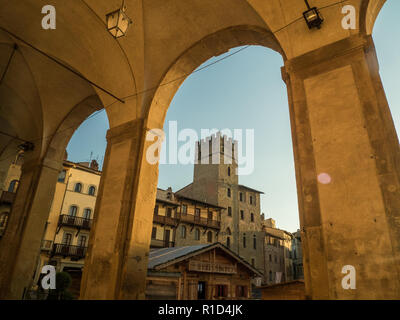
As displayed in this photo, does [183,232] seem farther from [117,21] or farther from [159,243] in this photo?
[117,21]

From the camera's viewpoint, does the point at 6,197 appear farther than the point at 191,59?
Yes

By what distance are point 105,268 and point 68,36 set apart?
6.16 metres

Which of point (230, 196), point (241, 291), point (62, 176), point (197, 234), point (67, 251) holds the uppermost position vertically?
point (230, 196)

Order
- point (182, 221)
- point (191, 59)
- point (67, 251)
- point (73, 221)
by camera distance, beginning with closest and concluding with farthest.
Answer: point (191, 59) < point (67, 251) < point (73, 221) < point (182, 221)

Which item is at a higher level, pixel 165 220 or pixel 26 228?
pixel 165 220

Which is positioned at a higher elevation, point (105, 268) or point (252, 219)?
point (252, 219)

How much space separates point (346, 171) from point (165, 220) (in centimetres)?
2565

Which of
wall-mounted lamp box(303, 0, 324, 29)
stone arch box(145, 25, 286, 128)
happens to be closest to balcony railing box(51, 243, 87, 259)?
stone arch box(145, 25, 286, 128)

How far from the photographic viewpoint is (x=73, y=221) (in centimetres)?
2327

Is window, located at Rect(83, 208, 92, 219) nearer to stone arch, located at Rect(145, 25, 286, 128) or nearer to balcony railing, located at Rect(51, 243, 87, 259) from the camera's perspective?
balcony railing, located at Rect(51, 243, 87, 259)

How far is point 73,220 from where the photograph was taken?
2331cm

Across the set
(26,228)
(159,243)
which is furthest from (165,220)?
(26,228)
